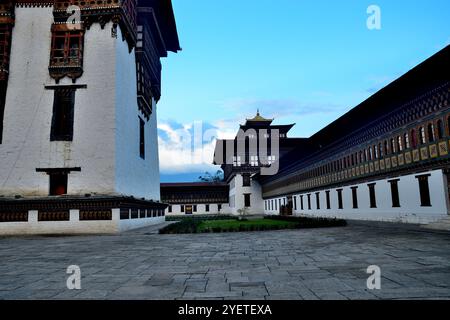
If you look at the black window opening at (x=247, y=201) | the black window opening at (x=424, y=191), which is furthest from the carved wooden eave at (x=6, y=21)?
the black window opening at (x=247, y=201)

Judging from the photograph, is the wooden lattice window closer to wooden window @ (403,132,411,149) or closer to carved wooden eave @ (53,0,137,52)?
carved wooden eave @ (53,0,137,52)

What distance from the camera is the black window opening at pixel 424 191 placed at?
13.7 m

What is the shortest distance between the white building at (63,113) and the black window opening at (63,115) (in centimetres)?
5

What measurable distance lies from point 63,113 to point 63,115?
0.11 m

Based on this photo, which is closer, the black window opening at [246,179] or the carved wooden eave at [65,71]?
the carved wooden eave at [65,71]

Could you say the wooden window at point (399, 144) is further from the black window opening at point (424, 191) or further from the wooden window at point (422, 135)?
the black window opening at point (424, 191)

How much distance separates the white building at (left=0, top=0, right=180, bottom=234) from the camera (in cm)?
1452

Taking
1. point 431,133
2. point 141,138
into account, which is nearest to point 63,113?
point 141,138

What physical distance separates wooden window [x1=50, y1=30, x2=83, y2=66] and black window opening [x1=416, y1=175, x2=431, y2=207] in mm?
17591

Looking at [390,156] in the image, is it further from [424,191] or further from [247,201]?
→ [247,201]

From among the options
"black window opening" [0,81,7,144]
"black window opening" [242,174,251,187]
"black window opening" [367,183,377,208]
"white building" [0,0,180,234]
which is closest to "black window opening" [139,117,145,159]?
"white building" [0,0,180,234]

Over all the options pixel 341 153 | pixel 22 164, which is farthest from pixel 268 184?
pixel 22 164

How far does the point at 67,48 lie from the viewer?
16.2 metres
